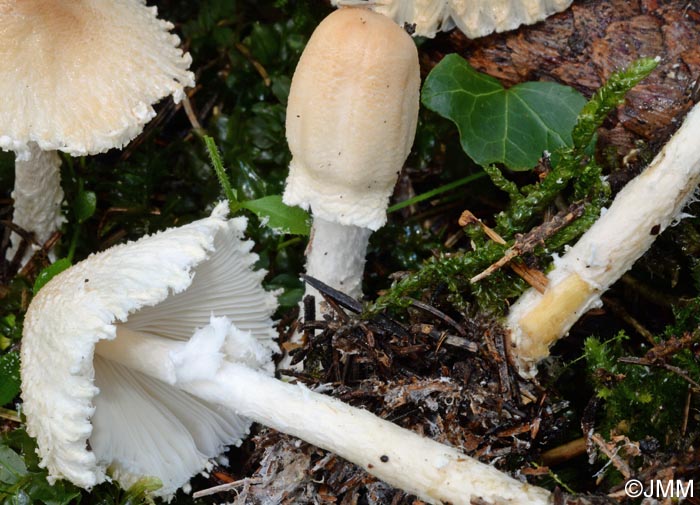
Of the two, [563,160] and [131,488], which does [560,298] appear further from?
[131,488]

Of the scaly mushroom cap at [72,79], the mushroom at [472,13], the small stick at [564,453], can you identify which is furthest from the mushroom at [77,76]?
the small stick at [564,453]

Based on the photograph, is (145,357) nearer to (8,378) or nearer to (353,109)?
(8,378)

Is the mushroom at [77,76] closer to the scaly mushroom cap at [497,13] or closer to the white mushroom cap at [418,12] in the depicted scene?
the white mushroom cap at [418,12]

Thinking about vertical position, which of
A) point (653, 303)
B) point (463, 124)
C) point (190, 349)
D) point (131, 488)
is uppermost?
point (463, 124)

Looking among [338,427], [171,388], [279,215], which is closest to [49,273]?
[171,388]

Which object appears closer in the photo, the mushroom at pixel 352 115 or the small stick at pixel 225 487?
the mushroom at pixel 352 115

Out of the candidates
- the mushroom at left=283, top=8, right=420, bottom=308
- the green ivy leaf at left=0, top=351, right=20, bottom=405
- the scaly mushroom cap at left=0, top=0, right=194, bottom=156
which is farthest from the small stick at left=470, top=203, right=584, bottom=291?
the green ivy leaf at left=0, top=351, right=20, bottom=405

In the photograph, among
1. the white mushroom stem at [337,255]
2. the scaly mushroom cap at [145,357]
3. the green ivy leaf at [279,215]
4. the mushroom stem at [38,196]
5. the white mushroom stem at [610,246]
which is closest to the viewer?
the scaly mushroom cap at [145,357]

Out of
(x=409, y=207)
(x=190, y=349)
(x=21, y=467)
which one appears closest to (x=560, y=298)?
(x=409, y=207)
